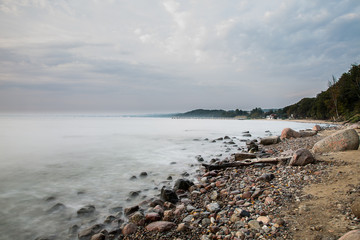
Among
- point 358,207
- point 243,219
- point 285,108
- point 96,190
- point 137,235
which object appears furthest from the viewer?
point 285,108

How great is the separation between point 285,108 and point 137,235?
478 feet

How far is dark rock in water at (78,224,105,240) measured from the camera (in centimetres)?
396

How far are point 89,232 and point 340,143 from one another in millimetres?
9349

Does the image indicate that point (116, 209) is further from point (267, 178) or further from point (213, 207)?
point (267, 178)

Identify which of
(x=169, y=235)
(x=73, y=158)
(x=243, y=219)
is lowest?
(x=73, y=158)

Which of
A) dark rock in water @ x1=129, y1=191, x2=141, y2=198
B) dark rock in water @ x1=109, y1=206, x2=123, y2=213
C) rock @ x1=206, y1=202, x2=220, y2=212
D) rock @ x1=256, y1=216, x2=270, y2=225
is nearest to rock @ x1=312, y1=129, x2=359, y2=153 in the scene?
rock @ x1=206, y1=202, x2=220, y2=212

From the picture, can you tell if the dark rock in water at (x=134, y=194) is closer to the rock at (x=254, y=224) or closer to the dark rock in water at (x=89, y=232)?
Answer: the dark rock in water at (x=89, y=232)

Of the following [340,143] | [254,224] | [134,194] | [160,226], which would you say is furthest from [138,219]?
[340,143]

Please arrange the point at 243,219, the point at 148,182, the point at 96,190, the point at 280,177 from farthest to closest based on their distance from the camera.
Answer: the point at 148,182 → the point at 96,190 → the point at 280,177 → the point at 243,219

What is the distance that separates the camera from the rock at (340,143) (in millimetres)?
7547

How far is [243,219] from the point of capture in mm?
3473

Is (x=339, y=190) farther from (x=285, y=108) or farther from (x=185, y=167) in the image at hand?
(x=285, y=108)

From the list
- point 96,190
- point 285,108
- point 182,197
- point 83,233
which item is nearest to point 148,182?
point 96,190

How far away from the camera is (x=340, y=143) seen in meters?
7.71
